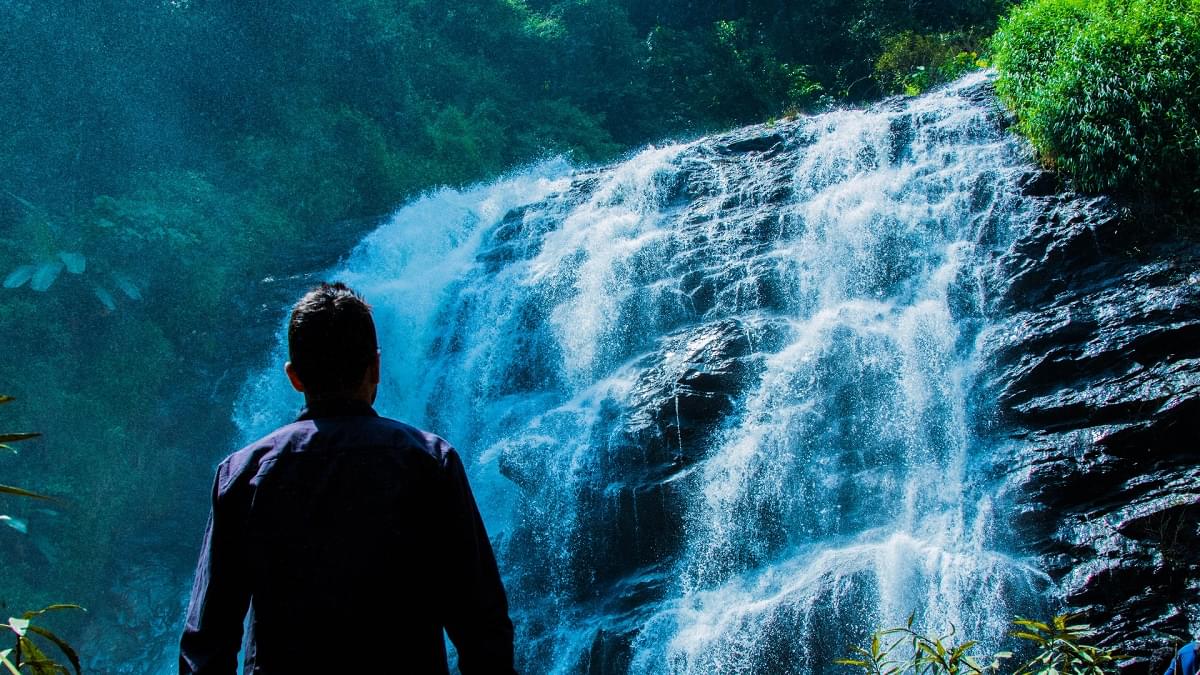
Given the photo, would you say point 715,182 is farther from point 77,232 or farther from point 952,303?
point 77,232

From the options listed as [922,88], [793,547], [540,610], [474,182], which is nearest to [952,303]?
[793,547]

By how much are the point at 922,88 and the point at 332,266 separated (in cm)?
1057

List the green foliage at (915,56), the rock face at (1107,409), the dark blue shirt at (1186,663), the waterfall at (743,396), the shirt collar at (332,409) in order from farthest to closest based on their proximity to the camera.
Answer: the green foliage at (915,56), the waterfall at (743,396), the rock face at (1107,409), the dark blue shirt at (1186,663), the shirt collar at (332,409)

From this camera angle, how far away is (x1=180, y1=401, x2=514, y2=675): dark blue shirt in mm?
1717

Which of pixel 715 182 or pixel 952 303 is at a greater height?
pixel 715 182

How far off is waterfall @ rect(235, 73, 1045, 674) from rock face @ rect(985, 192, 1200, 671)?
323 mm

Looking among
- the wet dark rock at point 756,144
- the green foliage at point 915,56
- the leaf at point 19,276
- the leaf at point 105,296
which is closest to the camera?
the wet dark rock at point 756,144

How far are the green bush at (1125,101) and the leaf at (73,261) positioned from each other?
1283cm

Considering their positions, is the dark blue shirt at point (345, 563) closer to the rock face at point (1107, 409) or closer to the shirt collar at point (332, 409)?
the shirt collar at point (332, 409)

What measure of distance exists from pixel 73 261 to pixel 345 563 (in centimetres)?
1391

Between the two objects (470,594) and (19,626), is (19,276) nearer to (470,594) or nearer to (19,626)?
(19,626)

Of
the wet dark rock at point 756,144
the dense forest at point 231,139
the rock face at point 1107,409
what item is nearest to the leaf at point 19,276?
the dense forest at point 231,139

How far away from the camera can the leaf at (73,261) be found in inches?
529

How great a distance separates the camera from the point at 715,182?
40.9 ft
